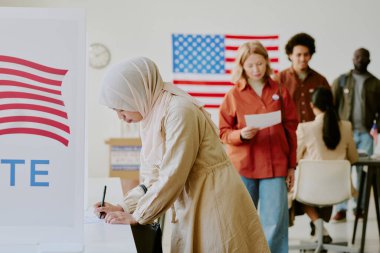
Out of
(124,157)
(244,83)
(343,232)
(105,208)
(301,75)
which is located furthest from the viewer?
(124,157)

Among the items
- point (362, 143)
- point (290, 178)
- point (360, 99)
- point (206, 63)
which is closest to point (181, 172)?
point (290, 178)

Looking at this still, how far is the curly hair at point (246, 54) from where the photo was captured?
3.01m

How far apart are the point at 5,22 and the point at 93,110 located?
17.7ft

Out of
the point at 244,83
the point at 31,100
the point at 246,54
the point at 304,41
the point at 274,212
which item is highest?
the point at 304,41

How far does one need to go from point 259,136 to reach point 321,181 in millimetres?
822

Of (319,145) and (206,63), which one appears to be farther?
(206,63)

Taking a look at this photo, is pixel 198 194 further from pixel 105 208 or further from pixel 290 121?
pixel 290 121

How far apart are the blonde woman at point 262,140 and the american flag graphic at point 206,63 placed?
10.7 feet

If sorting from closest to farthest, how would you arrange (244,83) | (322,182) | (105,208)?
(105,208) → (244,83) → (322,182)

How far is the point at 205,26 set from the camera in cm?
671

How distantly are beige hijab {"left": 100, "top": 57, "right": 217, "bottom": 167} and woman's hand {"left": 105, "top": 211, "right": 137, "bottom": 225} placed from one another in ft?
0.70

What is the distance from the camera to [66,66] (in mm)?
1324

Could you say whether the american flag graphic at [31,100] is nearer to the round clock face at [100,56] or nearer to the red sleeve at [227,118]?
the red sleeve at [227,118]

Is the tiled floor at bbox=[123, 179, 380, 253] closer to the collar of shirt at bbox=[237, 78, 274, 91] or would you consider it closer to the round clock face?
the collar of shirt at bbox=[237, 78, 274, 91]
